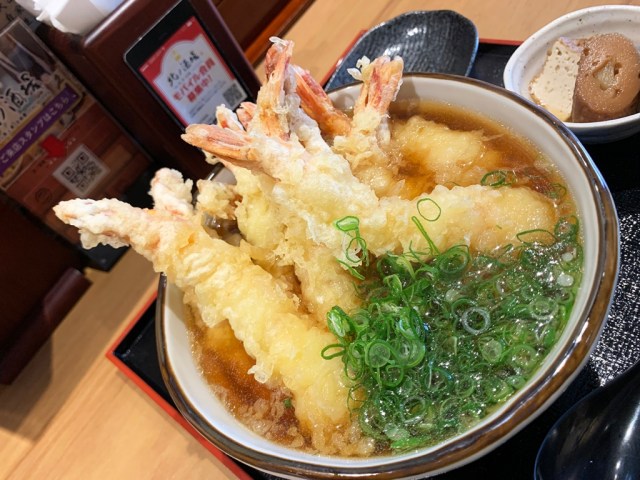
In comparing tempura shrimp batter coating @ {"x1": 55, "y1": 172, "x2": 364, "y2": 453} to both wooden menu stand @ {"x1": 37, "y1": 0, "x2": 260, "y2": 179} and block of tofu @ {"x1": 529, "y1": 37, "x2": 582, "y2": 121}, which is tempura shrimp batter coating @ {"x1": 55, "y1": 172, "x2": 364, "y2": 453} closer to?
wooden menu stand @ {"x1": 37, "y1": 0, "x2": 260, "y2": 179}

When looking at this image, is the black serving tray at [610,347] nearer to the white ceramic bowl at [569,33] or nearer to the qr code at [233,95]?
the white ceramic bowl at [569,33]

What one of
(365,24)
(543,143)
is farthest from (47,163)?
(543,143)

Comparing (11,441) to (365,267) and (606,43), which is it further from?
(606,43)

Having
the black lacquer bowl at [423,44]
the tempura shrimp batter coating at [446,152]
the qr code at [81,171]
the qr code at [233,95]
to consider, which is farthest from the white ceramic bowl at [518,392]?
the qr code at [81,171]

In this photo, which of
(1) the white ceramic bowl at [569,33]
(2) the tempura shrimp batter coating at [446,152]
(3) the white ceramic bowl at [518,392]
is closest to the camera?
(3) the white ceramic bowl at [518,392]

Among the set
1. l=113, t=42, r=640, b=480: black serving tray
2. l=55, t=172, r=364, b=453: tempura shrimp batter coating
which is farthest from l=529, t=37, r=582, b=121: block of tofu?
l=55, t=172, r=364, b=453: tempura shrimp batter coating

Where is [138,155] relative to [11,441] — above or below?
above
